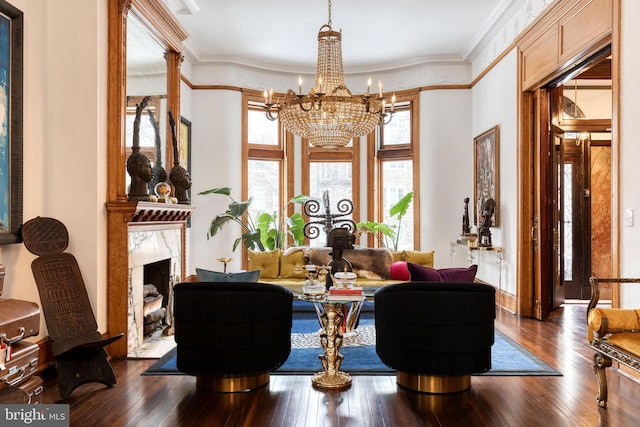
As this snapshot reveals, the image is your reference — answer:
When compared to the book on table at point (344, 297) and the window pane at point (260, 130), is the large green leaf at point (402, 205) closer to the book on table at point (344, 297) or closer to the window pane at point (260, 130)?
the window pane at point (260, 130)

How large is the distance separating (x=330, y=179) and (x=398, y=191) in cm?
118

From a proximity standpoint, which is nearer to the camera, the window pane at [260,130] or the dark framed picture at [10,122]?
the dark framed picture at [10,122]

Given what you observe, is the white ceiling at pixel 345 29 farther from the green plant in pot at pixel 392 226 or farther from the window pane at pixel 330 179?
the green plant in pot at pixel 392 226

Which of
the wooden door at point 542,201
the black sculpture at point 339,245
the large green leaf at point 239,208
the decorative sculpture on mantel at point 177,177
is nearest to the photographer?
the black sculpture at point 339,245

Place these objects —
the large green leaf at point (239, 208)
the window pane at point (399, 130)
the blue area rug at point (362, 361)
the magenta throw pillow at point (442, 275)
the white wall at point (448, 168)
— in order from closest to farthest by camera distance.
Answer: the blue area rug at point (362, 361), the magenta throw pillow at point (442, 275), the large green leaf at point (239, 208), the white wall at point (448, 168), the window pane at point (399, 130)

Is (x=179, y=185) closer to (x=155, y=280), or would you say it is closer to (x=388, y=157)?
(x=155, y=280)

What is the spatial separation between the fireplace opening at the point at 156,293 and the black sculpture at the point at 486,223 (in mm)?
3880

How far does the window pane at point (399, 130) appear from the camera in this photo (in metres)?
8.66

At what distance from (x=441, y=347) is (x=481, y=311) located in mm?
351

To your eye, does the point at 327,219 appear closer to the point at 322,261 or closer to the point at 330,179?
the point at 322,261

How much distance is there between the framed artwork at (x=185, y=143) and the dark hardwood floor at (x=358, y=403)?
408 cm

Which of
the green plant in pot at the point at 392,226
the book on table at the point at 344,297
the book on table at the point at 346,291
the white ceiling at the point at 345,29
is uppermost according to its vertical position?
the white ceiling at the point at 345,29

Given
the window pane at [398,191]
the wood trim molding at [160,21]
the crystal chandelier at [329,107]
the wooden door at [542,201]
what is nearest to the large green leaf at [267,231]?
the window pane at [398,191]

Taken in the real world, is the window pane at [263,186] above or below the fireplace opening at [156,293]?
above
